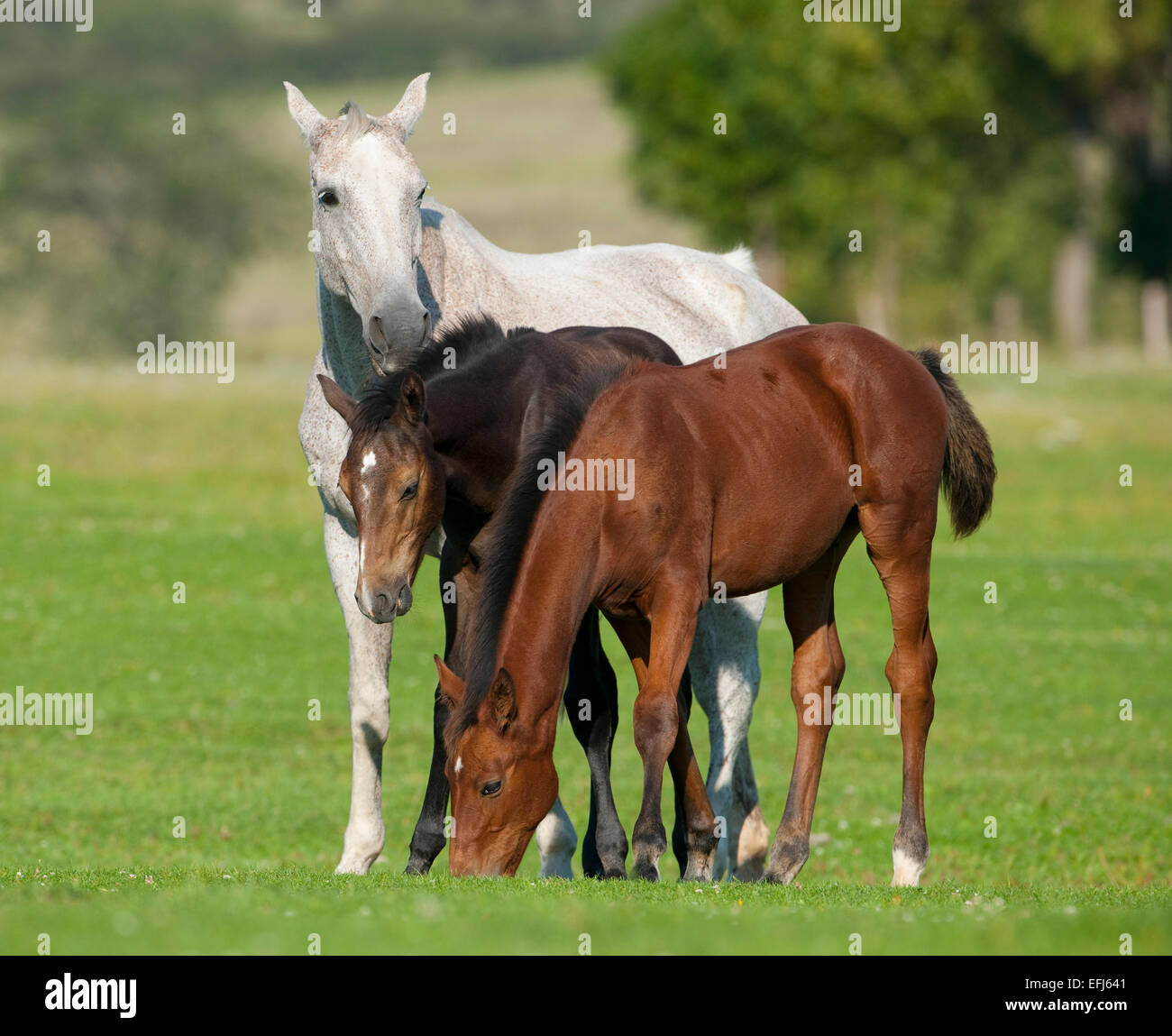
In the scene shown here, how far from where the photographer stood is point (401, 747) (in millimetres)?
→ 15750

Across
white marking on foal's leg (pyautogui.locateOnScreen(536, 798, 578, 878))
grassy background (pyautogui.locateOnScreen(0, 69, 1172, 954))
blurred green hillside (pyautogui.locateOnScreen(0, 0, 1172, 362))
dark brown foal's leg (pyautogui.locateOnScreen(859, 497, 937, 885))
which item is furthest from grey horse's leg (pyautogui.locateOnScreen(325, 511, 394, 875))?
blurred green hillside (pyautogui.locateOnScreen(0, 0, 1172, 362))

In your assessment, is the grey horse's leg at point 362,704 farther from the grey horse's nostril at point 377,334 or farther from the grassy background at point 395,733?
the grey horse's nostril at point 377,334

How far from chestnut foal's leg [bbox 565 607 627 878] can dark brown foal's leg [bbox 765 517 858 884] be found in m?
0.81

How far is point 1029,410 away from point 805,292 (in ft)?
124

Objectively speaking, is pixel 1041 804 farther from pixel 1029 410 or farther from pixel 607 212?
pixel 607 212

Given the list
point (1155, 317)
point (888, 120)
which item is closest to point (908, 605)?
point (888, 120)

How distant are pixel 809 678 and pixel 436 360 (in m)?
2.49

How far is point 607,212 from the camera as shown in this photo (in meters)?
100

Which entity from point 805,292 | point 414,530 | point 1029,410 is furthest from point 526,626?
point 805,292

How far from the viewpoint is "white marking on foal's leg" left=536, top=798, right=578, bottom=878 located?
891 centimetres

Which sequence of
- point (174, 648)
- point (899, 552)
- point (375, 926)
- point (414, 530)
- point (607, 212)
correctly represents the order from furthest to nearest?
1. point (607, 212)
2. point (174, 648)
3. point (899, 552)
4. point (414, 530)
5. point (375, 926)

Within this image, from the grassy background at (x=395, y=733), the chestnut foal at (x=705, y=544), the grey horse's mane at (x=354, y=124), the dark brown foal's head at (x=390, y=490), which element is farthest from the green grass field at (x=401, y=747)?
the grey horse's mane at (x=354, y=124)

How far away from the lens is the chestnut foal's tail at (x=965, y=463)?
8.91 metres

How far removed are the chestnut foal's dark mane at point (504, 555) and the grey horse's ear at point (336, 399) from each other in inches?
28.7
